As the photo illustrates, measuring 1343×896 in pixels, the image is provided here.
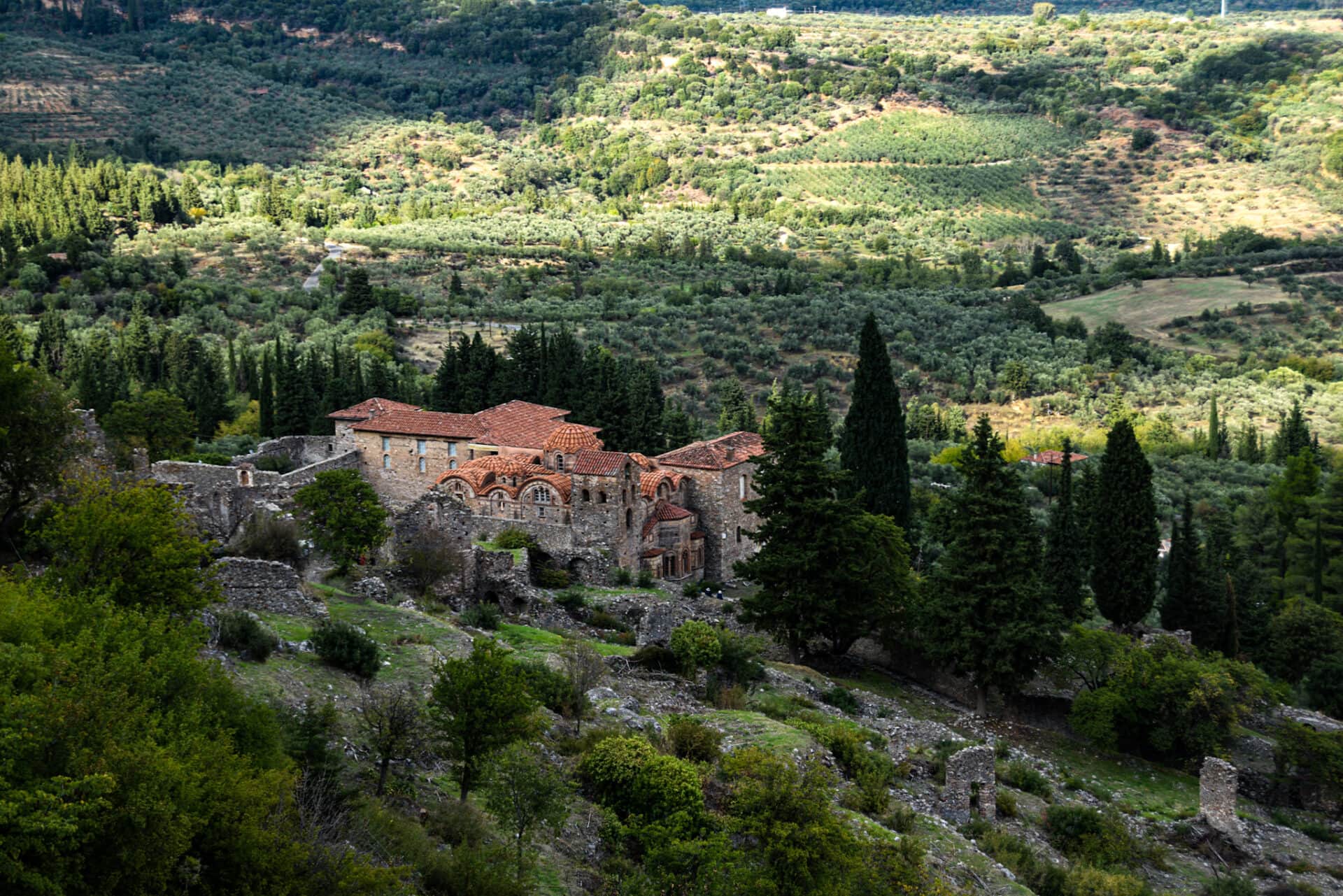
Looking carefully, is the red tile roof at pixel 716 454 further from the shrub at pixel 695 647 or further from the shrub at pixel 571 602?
the shrub at pixel 695 647

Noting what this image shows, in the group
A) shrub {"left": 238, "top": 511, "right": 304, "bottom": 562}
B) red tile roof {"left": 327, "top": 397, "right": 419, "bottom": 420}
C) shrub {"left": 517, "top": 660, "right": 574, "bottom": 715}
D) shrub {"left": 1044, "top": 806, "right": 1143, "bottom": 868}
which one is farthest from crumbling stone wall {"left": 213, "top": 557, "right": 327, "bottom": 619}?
red tile roof {"left": 327, "top": 397, "right": 419, "bottom": 420}

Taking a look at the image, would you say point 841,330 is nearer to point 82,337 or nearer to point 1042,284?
point 1042,284

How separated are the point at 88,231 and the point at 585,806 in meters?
97.6

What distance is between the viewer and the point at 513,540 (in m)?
36.8

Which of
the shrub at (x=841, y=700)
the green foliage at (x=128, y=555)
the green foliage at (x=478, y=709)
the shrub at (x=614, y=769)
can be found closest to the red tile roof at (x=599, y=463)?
the shrub at (x=841, y=700)

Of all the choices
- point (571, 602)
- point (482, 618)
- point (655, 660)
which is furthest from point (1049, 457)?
point (482, 618)

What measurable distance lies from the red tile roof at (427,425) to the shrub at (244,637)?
79.7 feet

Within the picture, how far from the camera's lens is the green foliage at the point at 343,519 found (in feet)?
96.6

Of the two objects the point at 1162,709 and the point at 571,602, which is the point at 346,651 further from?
the point at 1162,709

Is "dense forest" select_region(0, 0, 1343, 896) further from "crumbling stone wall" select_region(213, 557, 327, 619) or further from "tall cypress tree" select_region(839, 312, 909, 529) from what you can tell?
"crumbling stone wall" select_region(213, 557, 327, 619)

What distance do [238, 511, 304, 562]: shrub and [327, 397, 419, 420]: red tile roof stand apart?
16.9 metres

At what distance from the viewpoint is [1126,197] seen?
163375 millimetres

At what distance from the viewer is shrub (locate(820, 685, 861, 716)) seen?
30.1 m

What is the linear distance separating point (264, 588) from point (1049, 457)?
175 feet
